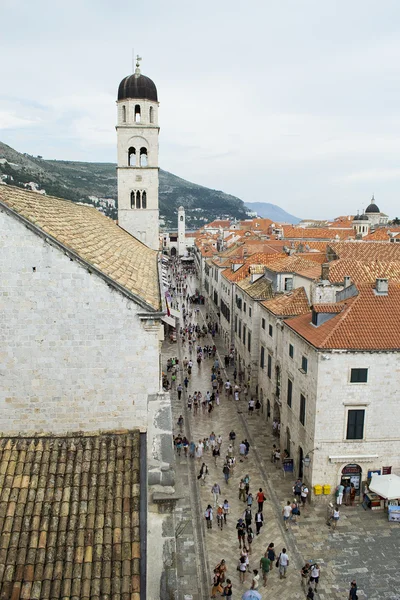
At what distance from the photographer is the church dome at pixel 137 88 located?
38812mm

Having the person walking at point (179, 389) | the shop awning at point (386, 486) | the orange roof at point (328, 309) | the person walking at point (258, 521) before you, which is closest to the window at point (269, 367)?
Answer: the person walking at point (179, 389)

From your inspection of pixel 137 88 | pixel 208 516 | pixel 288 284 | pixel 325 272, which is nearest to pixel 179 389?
pixel 288 284

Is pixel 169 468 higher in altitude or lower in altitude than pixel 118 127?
lower

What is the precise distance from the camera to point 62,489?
8547 millimetres

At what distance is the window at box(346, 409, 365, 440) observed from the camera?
20984mm

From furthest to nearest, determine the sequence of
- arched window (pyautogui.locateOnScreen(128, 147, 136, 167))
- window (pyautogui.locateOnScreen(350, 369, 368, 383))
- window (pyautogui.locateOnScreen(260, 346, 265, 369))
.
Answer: arched window (pyautogui.locateOnScreen(128, 147, 136, 167)), window (pyautogui.locateOnScreen(260, 346, 265, 369)), window (pyautogui.locateOnScreen(350, 369, 368, 383))

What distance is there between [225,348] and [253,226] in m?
95.8

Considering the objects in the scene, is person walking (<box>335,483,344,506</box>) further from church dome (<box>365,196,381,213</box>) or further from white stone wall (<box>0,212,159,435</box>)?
church dome (<box>365,196,381,213</box>)

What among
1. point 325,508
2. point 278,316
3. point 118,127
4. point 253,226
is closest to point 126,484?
point 325,508

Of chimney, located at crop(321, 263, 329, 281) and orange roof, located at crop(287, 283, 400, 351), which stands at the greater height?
chimney, located at crop(321, 263, 329, 281)

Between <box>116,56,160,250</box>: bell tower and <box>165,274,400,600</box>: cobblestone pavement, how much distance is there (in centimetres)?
2278

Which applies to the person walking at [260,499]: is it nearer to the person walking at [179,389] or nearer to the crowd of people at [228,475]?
the crowd of people at [228,475]

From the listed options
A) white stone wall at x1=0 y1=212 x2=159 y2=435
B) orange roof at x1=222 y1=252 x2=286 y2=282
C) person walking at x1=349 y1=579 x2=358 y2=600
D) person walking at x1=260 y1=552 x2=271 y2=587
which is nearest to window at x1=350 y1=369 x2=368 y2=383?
person walking at x1=349 y1=579 x2=358 y2=600

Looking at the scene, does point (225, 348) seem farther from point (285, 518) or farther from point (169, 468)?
point (169, 468)
